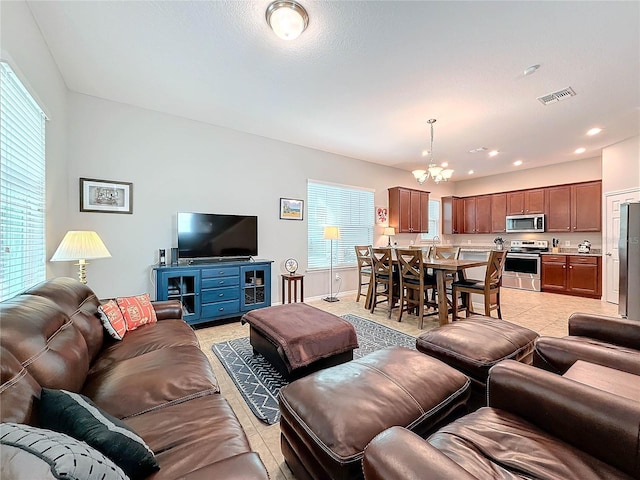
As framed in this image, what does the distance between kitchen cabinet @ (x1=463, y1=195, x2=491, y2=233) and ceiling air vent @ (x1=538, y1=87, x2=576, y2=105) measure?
4.35 metres

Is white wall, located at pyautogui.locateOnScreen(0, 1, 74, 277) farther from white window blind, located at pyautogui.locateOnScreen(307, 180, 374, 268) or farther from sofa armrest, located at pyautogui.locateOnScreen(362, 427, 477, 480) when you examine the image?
white window blind, located at pyautogui.locateOnScreen(307, 180, 374, 268)

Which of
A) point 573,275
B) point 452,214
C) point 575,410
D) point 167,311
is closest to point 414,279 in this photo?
point 575,410

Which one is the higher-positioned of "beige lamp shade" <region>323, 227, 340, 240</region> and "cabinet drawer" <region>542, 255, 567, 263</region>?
"beige lamp shade" <region>323, 227, 340, 240</region>

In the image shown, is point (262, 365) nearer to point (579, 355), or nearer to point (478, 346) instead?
point (478, 346)

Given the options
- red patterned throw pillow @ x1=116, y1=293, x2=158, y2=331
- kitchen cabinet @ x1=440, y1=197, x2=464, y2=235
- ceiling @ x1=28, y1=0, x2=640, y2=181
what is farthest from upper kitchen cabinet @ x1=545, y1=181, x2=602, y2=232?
red patterned throw pillow @ x1=116, y1=293, x2=158, y2=331

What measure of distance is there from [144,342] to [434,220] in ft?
24.5

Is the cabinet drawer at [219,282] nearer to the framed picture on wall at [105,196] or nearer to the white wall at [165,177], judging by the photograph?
the white wall at [165,177]

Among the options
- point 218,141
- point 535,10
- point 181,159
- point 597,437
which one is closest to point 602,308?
point 535,10

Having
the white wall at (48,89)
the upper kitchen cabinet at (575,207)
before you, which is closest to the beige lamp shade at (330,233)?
the white wall at (48,89)

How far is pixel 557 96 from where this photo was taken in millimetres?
3150

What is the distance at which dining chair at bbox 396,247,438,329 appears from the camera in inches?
145

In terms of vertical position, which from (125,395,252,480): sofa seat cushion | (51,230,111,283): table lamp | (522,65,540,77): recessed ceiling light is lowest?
(125,395,252,480): sofa seat cushion

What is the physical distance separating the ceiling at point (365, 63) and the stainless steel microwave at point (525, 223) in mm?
2409

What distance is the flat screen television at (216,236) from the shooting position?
3.71m
